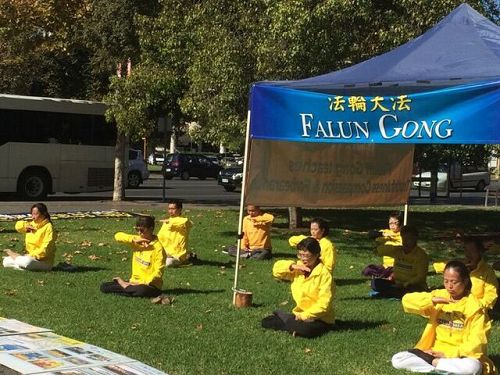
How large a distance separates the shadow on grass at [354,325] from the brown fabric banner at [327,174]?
6.64 ft

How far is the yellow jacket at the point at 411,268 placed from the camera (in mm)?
9141

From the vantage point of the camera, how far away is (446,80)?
7273 millimetres

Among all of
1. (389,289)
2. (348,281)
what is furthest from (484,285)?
(348,281)

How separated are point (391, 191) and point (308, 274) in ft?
15.2

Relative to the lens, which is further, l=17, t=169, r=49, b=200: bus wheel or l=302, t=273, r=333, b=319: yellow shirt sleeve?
l=17, t=169, r=49, b=200: bus wheel

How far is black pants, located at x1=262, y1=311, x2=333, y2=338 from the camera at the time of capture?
6.93 meters

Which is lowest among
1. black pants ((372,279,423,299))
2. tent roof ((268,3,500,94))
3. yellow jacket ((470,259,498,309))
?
black pants ((372,279,423,299))

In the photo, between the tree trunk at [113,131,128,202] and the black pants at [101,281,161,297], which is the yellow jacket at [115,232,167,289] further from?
the tree trunk at [113,131,128,202]

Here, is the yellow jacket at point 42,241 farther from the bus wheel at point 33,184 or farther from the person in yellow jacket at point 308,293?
the bus wheel at point 33,184

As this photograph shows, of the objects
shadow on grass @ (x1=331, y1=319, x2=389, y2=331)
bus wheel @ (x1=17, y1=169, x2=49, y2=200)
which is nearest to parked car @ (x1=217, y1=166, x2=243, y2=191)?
bus wheel @ (x1=17, y1=169, x2=49, y2=200)

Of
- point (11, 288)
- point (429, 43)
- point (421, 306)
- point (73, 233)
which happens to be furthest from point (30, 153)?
point (421, 306)

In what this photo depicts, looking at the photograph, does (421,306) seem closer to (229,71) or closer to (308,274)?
(308,274)

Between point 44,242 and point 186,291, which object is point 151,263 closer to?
point 186,291

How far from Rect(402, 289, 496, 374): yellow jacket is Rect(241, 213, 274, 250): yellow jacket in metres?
6.47
